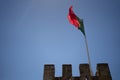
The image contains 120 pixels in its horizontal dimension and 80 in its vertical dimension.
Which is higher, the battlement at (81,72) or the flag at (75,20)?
Answer: the flag at (75,20)

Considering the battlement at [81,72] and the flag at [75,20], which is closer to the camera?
the battlement at [81,72]

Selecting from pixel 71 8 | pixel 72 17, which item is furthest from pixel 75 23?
pixel 71 8

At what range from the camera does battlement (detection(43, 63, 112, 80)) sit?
10.5 m

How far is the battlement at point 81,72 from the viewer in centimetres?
1051

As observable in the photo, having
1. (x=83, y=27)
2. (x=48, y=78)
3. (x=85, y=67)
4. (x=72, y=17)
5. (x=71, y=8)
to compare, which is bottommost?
(x=48, y=78)

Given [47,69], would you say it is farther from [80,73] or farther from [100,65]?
[100,65]

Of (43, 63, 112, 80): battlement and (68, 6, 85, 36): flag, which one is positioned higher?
(68, 6, 85, 36): flag

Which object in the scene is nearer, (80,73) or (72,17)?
(80,73)

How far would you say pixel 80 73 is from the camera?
35.3ft

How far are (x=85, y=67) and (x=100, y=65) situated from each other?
97cm

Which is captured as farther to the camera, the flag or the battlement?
the flag

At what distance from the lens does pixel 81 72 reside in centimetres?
1078

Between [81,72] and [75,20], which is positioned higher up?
[75,20]

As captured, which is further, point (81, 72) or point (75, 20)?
point (75, 20)
